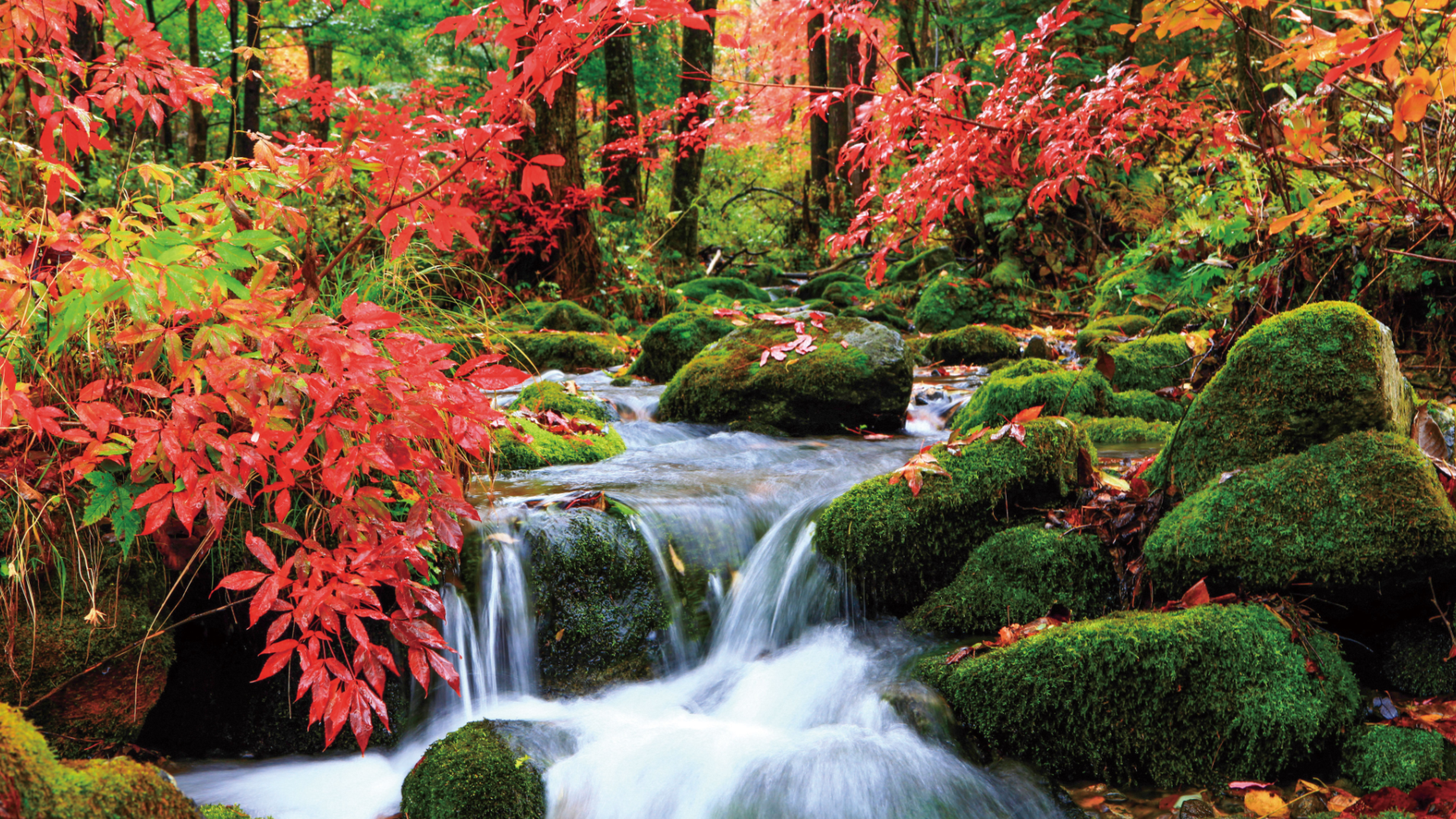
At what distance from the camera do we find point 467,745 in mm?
2748

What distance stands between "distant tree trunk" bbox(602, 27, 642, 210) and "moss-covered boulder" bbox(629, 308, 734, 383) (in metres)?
5.02

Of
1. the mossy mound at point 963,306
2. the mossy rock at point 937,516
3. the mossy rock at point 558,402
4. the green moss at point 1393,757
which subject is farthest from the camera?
the mossy mound at point 963,306

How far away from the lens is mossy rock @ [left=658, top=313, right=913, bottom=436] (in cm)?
599

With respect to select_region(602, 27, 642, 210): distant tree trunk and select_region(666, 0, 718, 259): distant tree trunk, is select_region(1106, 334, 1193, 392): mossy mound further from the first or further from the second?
select_region(666, 0, 718, 259): distant tree trunk

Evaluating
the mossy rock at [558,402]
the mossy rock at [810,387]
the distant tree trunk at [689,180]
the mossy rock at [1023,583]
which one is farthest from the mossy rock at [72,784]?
the distant tree trunk at [689,180]

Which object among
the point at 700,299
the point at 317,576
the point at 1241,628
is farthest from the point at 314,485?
the point at 700,299

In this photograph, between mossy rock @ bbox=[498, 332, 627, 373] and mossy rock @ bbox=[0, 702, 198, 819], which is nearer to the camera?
mossy rock @ bbox=[0, 702, 198, 819]

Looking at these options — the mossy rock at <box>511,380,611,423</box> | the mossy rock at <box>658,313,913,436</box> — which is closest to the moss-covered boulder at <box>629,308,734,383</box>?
the mossy rock at <box>658,313,913,436</box>

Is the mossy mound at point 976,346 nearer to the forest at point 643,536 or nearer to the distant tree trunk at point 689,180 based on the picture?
the forest at point 643,536

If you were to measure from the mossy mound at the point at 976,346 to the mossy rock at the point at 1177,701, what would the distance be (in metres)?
5.76

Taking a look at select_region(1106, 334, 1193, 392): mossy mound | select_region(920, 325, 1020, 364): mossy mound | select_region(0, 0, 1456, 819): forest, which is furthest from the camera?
select_region(920, 325, 1020, 364): mossy mound

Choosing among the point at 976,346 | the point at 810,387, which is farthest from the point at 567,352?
the point at 976,346

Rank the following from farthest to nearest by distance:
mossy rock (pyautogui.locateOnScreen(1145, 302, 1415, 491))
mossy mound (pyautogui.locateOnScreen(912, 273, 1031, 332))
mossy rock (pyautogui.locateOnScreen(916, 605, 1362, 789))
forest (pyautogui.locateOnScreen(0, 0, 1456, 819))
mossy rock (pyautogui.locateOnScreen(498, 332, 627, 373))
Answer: mossy mound (pyautogui.locateOnScreen(912, 273, 1031, 332)) → mossy rock (pyautogui.locateOnScreen(498, 332, 627, 373)) → mossy rock (pyautogui.locateOnScreen(1145, 302, 1415, 491)) → mossy rock (pyautogui.locateOnScreen(916, 605, 1362, 789)) → forest (pyautogui.locateOnScreen(0, 0, 1456, 819))

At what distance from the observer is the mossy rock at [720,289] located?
40.8 feet
